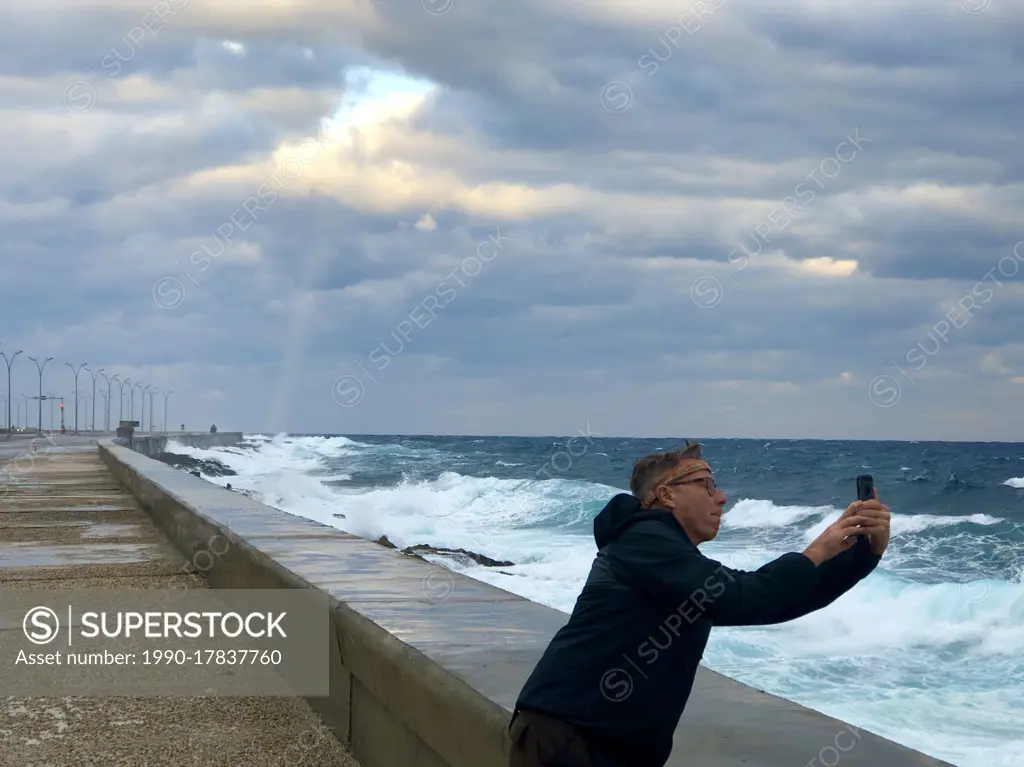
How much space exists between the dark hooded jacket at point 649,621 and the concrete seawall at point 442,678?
213 millimetres

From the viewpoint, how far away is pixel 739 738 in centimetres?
305

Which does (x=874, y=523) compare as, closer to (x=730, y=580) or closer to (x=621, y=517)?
(x=730, y=580)

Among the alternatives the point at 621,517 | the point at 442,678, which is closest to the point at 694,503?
the point at 621,517

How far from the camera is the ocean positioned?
43.2ft

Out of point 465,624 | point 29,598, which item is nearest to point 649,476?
point 465,624

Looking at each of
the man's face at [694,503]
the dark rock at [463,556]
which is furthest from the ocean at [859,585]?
the man's face at [694,503]

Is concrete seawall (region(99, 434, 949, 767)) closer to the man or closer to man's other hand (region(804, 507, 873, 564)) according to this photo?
the man

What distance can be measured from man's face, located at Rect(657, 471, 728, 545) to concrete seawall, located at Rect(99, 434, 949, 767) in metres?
0.57

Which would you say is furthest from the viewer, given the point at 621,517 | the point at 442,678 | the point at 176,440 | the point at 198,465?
the point at 176,440

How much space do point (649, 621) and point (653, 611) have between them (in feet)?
0.09

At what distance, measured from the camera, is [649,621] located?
2.78 metres

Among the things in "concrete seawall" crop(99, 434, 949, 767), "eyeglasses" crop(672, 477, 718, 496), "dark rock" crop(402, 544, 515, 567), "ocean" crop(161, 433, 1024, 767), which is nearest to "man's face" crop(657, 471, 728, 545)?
"eyeglasses" crop(672, 477, 718, 496)

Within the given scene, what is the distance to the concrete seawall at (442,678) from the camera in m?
3.00

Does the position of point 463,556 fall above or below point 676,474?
below
